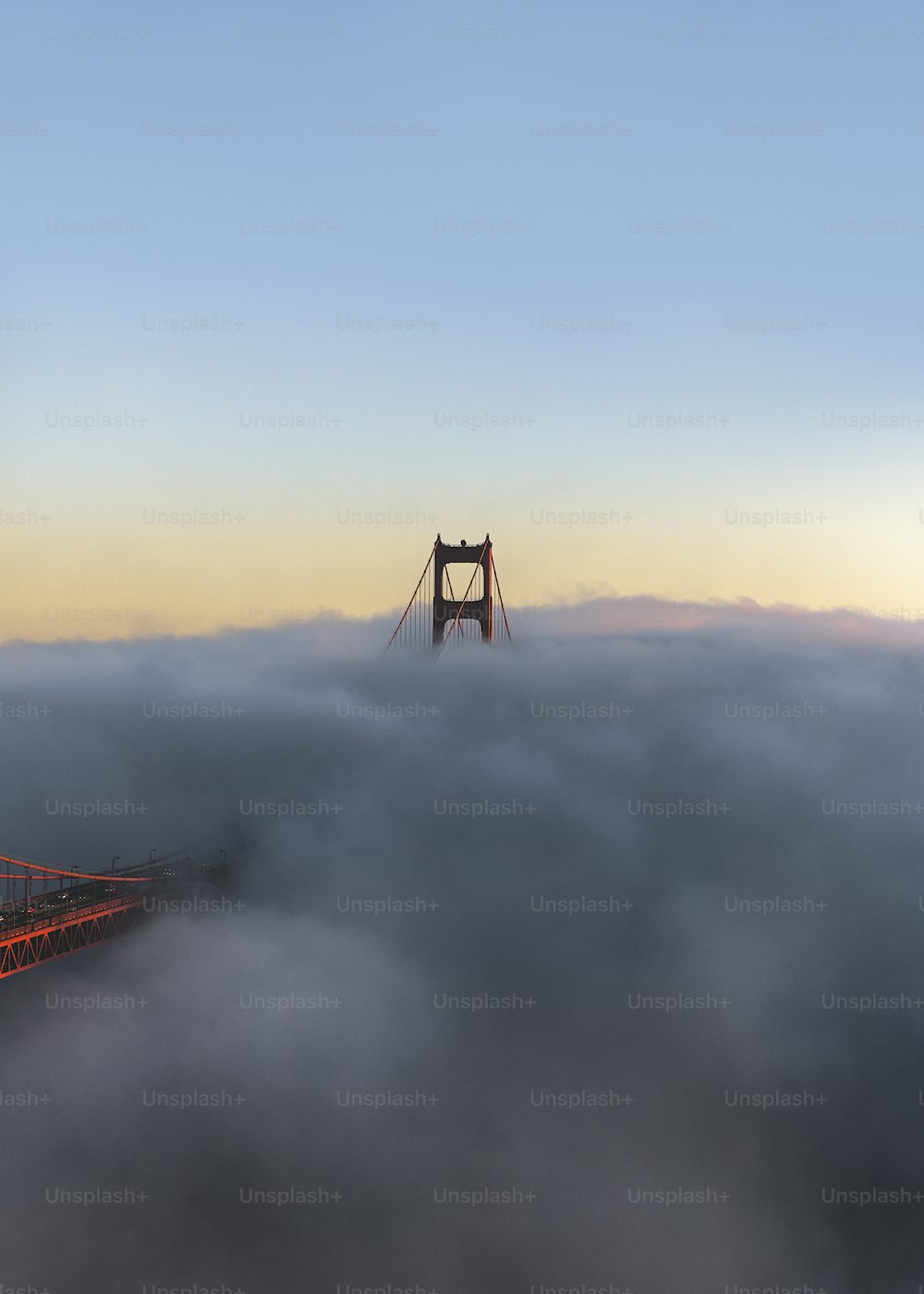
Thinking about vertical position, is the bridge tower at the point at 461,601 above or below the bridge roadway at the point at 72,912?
above

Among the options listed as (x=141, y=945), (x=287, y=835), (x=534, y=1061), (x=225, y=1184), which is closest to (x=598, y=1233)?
(x=534, y=1061)

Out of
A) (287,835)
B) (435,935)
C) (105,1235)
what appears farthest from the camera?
(287,835)

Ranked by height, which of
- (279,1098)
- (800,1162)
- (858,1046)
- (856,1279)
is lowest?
(856,1279)

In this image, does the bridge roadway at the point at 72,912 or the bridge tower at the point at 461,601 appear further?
the bridge tower at the point at 461,601

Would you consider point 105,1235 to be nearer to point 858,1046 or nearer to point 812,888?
point 858,1046
